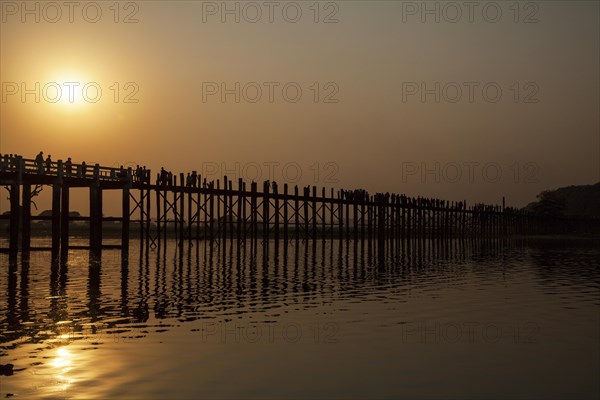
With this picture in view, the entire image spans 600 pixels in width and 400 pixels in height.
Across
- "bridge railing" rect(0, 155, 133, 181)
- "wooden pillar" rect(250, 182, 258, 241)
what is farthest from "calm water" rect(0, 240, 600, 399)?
"wooden pillar" rect(250, 182, 258, 241)

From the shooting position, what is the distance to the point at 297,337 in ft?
47.2

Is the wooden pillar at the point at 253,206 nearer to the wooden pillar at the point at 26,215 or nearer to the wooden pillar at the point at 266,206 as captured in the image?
the wooden pillar at the point at 266,206

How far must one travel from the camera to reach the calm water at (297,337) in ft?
34.7

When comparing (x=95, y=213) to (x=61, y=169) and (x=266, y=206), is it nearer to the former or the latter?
(x=61, y=169)

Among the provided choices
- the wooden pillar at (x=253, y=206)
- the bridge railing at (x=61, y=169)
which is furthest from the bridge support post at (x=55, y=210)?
the wooden pillar at (x=253, y=206)

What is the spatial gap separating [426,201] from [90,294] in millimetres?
73351

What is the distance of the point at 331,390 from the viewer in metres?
10.3

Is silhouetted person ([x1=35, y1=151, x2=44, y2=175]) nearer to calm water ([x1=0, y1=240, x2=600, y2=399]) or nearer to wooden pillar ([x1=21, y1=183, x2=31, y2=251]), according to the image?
wooden pillar ([x1=21, y1=183, x2=31, y2=251])

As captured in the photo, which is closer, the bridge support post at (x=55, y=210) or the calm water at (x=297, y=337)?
the calm water at (x=297, y=337)

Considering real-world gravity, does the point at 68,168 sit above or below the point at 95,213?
above

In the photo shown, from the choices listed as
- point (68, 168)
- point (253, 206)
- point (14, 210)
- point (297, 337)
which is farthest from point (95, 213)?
point (297, 337)

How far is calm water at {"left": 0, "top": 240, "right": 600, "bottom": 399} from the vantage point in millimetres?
10570

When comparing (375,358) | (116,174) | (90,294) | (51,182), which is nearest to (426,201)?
(116,174)

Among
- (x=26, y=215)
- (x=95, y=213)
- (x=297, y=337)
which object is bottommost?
(x=297, y=337)
